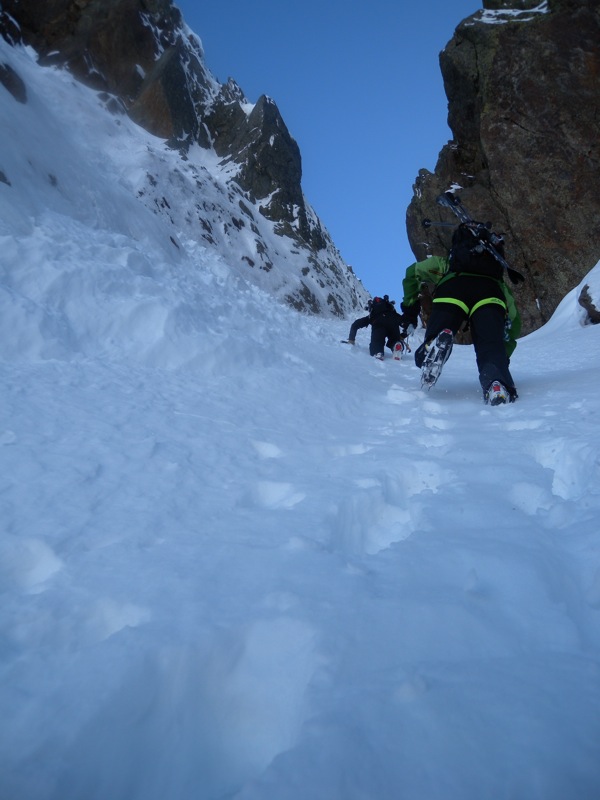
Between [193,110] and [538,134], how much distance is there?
39.3 m

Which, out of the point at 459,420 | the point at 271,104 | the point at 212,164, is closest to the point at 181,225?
the point at 212,164

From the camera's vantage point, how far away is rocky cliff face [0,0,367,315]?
41.3m

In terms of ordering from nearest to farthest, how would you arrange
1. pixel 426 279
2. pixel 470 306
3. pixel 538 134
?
1. pixel 470 306
2. pixel 426 279
3. pixel 538 134

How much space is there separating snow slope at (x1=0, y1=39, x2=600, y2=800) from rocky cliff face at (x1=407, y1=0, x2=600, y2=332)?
621 inches

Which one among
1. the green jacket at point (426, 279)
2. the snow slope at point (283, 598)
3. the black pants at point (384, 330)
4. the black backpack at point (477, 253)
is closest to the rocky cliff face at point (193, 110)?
the black pants at point (384, 330)

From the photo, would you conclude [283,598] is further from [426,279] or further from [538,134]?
[538,134]

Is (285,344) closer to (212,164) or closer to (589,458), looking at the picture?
(589,458)

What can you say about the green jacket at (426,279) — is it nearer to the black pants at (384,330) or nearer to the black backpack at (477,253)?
the black backpack at (477,253)

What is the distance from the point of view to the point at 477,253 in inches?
191

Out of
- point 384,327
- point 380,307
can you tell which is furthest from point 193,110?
point 384,327

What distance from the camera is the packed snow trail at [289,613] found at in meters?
0.99

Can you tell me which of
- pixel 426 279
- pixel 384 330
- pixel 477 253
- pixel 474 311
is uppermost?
pixel 477 253

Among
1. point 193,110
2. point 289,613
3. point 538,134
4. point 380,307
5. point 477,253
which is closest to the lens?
point 289,613

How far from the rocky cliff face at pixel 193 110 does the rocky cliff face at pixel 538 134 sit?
20.4 metres
